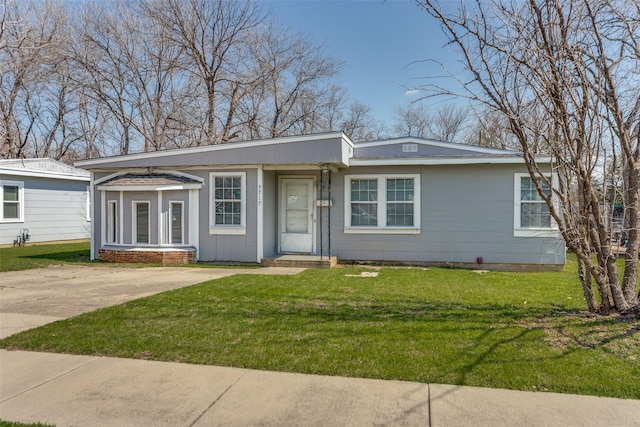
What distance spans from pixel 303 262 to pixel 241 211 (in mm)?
2134

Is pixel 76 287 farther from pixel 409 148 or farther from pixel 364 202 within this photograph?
pixel 409 148

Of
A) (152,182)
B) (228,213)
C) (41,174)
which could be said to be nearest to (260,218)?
(228,213)

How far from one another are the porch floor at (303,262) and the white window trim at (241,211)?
3.59 ft

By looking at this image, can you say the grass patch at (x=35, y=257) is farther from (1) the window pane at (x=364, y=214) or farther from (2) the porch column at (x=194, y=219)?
(1) the window pane at (x=364, y=214)

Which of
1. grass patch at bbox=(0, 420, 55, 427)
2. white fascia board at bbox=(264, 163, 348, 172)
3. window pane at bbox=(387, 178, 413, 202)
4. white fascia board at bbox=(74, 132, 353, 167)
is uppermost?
white fascia board at bbox=(74, 132, 353, 167)

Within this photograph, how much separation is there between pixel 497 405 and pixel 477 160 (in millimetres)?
8031

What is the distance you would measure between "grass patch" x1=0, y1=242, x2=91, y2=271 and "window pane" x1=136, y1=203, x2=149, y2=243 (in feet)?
5.34

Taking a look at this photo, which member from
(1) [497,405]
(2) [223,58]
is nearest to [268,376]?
(1) [497,405]

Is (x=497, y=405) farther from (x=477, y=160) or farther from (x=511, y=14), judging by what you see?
(x=477, y=160)

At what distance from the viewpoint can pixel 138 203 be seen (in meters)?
11.1

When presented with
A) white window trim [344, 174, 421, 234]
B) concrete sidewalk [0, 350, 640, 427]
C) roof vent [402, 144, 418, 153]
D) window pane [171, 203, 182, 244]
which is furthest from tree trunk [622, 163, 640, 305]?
window pane [171, 203, 182, 244]

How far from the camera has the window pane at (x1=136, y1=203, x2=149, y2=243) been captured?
11062mm

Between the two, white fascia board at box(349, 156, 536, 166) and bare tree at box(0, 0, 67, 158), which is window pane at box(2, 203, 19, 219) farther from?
white fascia board at box(349, 156, 536, 166)

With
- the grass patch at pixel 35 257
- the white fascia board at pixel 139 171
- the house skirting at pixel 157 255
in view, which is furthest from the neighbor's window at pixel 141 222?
the grass patch at pixel 35 257
